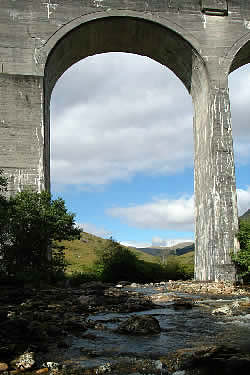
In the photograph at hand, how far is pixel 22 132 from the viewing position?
17266mm

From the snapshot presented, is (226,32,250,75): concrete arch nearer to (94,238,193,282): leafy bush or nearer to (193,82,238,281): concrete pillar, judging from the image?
(193,82,238,281): concrete pillar

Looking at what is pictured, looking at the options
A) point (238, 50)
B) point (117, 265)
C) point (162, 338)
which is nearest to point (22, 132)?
point (117, 265)

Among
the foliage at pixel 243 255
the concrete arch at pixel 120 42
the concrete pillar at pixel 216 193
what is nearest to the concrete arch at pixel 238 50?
the concrete pillar at pixel 216 193

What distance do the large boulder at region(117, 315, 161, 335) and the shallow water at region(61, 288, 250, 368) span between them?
0.13 meters

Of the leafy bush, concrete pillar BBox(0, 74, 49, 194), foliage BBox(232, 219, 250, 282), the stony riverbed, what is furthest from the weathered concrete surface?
the stony riverbed

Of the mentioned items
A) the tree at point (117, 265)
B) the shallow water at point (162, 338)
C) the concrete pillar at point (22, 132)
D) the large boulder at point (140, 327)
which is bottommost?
the shallow water at point (162, 338)

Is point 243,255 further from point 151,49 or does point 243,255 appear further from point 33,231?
point 151,49

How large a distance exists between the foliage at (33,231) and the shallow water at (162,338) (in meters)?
6.93

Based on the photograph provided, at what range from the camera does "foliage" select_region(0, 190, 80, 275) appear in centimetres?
A: 1477

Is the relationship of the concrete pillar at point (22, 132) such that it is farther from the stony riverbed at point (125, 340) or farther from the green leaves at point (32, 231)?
the stony riverbed at point (125, 340)

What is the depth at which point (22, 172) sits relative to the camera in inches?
661

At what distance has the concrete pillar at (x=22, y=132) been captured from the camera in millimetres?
16766

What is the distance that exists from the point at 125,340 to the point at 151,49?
1796 centimetres

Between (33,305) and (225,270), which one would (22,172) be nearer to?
(33,305)
